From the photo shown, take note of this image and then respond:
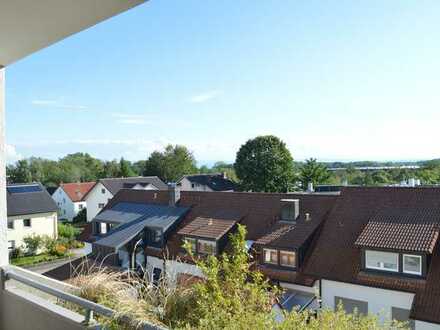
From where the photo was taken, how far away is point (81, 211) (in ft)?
80.1

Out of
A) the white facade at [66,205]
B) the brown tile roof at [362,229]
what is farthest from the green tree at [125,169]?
the brown tile roof at [362,229]

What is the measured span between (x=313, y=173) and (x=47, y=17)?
25133 mm

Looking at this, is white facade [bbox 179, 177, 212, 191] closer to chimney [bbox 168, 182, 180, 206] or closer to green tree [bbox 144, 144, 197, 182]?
green tree [bbox 144, 144, 197, 182]

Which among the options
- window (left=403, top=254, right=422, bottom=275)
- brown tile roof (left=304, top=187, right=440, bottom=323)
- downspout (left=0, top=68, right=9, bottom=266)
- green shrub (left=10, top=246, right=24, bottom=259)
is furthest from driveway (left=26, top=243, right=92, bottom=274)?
downspout (left=0, top=68, right=9, bottom=266)

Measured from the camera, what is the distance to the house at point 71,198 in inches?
958

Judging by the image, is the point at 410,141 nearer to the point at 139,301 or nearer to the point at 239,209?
the point at 239,209

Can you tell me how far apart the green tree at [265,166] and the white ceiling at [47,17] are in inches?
932

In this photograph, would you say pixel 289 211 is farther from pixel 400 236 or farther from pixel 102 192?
pixel 102 192

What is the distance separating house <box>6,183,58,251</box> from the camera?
1631cm

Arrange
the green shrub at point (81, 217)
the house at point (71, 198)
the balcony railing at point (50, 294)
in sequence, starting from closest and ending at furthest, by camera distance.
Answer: the balcony railing at point (50, 294), the green shrub at point (81, 217), the house at point (71, 198)

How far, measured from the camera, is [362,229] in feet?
31.2

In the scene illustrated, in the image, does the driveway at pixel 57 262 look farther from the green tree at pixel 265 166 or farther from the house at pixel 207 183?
the house at pixel 207 183

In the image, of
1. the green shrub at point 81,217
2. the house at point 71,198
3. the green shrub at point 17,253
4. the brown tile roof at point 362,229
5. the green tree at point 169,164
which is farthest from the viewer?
the green tree at point 169,164

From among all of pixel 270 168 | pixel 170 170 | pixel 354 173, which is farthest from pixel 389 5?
pixel 170 170
